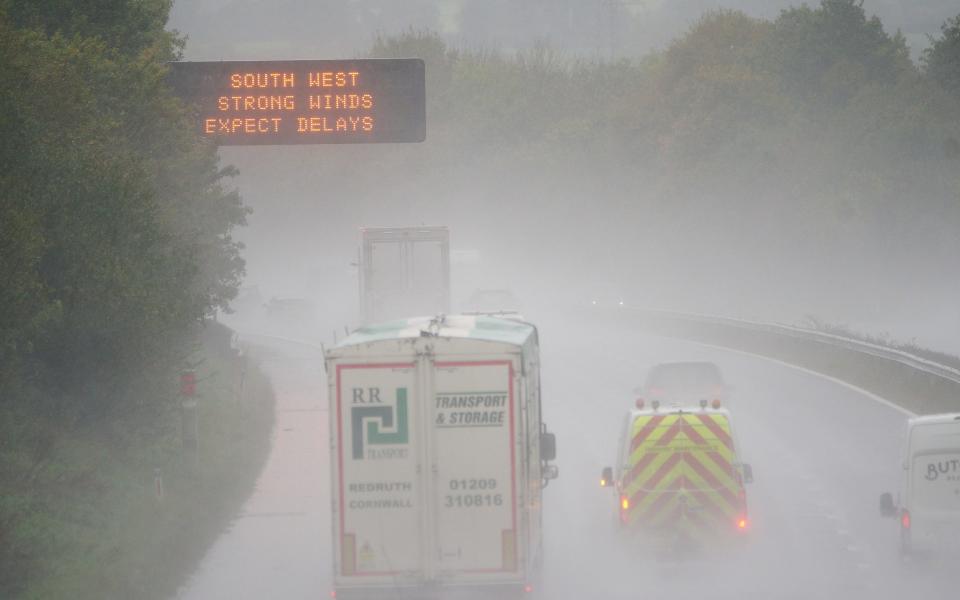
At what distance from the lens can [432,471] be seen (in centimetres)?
1441

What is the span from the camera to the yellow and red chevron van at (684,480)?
18.2 m

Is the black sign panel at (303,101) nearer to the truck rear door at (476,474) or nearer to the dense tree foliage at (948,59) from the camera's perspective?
the truck rear door at (476,474)

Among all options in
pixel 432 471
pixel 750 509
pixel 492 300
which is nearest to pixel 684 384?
pixel 750 509

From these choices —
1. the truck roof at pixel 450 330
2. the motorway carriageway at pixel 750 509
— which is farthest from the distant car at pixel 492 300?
the truck roof at pixel 450 330

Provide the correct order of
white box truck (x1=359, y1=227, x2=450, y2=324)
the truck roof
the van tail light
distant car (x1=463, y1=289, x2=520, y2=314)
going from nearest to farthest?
the truck roof
the van tail light
white box truck (x1=359, y1=227, x2=450, y2=324)
distant car (x1=463, y1=289, x2=520, y2=314)

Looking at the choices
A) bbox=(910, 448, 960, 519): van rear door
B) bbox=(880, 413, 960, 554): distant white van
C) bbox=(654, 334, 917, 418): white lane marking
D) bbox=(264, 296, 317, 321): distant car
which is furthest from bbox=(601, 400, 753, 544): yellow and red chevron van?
bbox=(264, 296, 317, 321): distant car

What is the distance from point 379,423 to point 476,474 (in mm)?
1011

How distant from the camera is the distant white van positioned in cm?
1608

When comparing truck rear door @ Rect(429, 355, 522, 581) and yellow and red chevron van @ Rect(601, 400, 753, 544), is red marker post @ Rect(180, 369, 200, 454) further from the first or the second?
truck rear door @ Rect(429, 355, 522, 581)

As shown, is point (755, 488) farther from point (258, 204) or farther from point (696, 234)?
point (258, 204)

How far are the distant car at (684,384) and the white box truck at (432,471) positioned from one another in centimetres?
1716

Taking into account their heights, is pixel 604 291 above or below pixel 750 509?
above

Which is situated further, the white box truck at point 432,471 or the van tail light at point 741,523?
the van tail light at point 741,523

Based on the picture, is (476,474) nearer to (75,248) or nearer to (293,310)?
(75,248)
